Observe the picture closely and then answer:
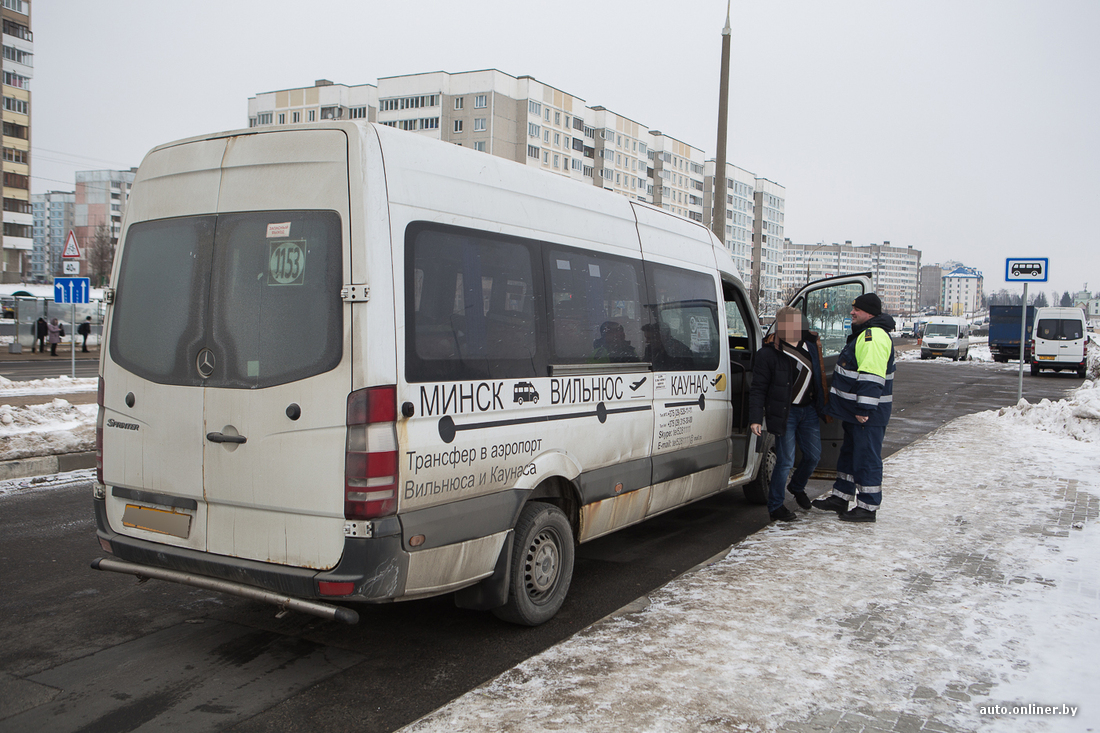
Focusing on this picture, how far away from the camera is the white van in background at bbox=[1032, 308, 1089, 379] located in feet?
99.9

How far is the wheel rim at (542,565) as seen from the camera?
446cm

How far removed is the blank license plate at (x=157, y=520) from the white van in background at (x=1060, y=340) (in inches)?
1329

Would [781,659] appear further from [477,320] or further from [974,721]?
[477,320]

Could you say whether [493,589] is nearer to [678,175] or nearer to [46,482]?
[46,482]

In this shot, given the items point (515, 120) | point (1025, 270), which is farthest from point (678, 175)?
point (1025, 270)

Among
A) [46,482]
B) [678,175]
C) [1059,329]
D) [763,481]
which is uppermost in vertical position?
[678,175]

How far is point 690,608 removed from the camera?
182 inches

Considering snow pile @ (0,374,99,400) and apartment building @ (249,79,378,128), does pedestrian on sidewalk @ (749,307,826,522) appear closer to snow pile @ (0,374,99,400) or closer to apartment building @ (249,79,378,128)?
snow pile @ (0,374,99,400)

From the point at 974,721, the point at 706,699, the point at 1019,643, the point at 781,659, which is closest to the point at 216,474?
the point at 706,699

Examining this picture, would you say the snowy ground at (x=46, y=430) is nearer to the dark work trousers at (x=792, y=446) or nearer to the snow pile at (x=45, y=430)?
the snow pile at (x=45, y=430)

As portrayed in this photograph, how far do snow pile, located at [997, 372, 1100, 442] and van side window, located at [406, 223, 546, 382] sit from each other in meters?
10.8

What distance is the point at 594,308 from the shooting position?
4938 millimetres

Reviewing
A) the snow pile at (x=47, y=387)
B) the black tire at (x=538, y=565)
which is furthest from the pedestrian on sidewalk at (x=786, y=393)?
the snow pile at (x=47, y=387)

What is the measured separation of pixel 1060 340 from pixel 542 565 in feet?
107
